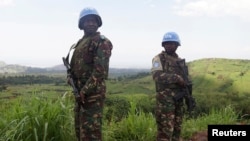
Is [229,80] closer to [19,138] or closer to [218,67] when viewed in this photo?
[218,67]

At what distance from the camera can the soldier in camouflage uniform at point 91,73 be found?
13.7ft

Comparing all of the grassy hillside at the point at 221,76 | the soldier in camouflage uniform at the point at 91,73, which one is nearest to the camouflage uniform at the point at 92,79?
the soldier in camouflage uniform at the point at 91,73

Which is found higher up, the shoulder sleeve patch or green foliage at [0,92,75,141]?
the shoulder sleeve patch

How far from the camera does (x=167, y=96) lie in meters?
5.27

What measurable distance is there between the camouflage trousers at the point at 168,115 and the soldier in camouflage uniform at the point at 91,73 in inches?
48.1

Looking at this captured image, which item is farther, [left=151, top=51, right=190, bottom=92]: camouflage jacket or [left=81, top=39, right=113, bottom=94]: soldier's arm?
[left=151, top=51, right=190, bottom=92]: camouflage jacket

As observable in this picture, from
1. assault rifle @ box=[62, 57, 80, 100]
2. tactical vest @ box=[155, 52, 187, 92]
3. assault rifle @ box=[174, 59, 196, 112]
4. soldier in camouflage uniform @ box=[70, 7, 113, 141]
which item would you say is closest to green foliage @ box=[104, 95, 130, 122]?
tactical vest @ box=[155, 52, 187, 92]

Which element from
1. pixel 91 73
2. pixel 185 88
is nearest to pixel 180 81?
pixel 185 88

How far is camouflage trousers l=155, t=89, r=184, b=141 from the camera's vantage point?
5.20 meters

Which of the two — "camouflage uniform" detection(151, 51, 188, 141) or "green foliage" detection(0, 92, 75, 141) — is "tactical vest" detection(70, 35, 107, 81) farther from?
"camouflage uniform" detection(151, 51, 188, 141)

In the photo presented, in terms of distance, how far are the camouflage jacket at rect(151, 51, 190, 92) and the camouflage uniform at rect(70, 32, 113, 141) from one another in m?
1.18

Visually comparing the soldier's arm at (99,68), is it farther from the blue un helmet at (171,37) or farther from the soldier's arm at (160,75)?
the blue un helmet at (171,37)

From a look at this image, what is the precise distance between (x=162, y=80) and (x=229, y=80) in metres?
48.3

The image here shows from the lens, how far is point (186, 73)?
215 inches
